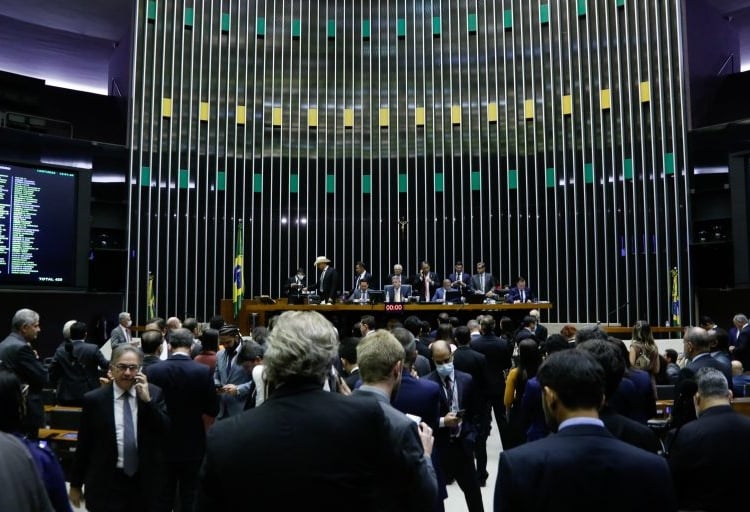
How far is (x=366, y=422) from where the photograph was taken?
1.93 metres

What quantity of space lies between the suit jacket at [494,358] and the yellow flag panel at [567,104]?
11002 millimetres

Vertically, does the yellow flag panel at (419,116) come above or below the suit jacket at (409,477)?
above

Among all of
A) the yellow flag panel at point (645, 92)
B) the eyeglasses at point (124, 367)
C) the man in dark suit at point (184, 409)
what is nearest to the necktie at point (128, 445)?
the eyeglasses at point (124, 367)

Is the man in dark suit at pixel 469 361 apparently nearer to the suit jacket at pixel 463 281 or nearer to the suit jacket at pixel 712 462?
the suit jacket at pixel 712 462

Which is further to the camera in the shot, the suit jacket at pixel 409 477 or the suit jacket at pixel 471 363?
the suit jacket at pixel 471 363

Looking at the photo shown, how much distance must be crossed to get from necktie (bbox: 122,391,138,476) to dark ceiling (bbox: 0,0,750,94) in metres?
13.6

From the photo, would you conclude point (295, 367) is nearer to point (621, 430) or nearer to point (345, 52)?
point (621, 430)

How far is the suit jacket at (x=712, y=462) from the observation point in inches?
110

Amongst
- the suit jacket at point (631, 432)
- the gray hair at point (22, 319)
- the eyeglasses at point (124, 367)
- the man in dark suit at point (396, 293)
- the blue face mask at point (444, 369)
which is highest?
the man in dark suit at point (396, 293)

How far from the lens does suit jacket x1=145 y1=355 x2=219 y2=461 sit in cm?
438

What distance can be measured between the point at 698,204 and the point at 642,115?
7.33ft

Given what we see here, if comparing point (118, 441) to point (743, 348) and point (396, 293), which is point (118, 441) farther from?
point (396, 293)

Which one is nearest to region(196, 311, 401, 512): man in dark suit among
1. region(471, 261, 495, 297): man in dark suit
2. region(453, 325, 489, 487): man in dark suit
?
region(453, 325, 489, 487): man in dark suit

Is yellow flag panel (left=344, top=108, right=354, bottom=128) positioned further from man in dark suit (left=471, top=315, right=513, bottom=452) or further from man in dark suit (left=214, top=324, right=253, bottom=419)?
man in dark suit (left=214, top=324, right=253, bottom=419)
